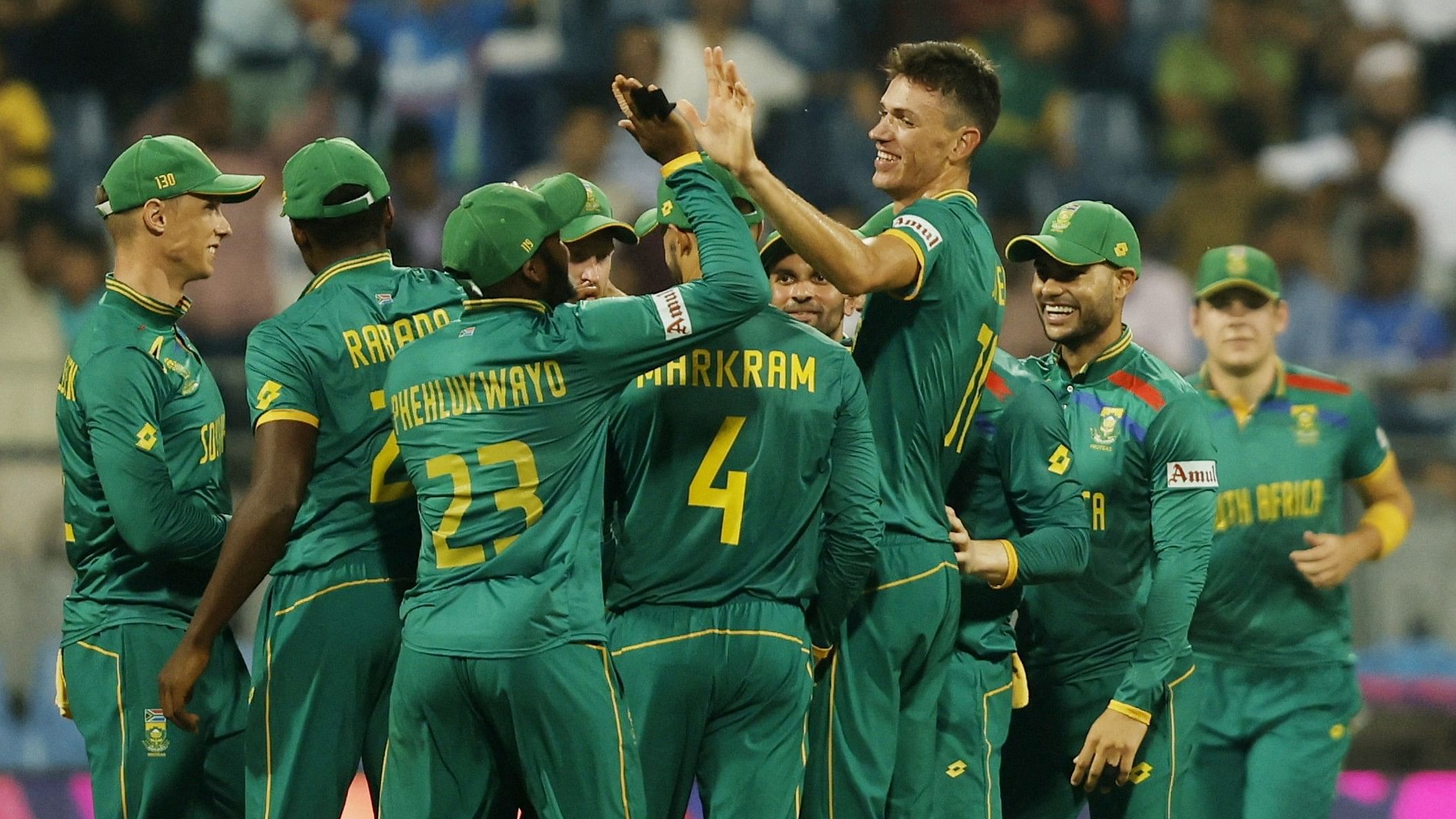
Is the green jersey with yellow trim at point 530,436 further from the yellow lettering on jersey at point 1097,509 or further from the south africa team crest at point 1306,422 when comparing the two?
the south africa team crest at point 1306,422

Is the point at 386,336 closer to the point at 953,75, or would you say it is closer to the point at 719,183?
the point at 719,183

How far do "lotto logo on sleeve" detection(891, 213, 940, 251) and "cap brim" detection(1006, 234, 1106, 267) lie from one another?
3.12 ft

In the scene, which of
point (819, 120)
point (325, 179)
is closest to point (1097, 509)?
point (325, 179)

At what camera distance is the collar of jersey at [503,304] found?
4457mm

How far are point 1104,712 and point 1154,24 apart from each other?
27.4ft

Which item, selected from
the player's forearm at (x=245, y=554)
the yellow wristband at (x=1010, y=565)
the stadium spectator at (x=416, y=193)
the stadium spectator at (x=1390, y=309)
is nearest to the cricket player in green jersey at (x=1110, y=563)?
the yellow wristband at (x=1010, y=565)

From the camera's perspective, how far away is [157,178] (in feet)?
18.1

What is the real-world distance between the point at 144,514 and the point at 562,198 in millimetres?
1514

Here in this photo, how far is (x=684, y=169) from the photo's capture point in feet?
14.8

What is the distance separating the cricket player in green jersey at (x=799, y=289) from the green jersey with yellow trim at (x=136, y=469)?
1765mm

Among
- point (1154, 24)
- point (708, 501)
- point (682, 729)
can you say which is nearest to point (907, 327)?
point (708, 501)

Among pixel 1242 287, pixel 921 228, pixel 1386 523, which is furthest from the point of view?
pixel 1386 523

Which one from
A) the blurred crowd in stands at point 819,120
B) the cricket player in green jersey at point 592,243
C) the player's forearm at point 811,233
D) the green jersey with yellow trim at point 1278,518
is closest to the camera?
the player's forearm at point 811,233

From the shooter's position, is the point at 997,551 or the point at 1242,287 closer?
the point at 997,551
